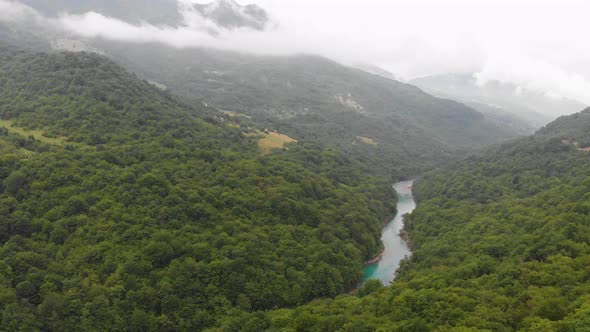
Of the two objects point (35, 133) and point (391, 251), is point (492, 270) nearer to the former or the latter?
point (391, 251)

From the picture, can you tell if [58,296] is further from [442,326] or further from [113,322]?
[442,326]

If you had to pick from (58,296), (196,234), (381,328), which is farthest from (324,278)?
(58,296)

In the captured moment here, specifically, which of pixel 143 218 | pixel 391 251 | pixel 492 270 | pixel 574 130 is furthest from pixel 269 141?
pixel 574 130

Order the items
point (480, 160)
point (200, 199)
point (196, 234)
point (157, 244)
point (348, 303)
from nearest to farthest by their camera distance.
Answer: point (348, 303) < point (157, 244) < point (196, 234) < point (200, 199) < point (480, 160)

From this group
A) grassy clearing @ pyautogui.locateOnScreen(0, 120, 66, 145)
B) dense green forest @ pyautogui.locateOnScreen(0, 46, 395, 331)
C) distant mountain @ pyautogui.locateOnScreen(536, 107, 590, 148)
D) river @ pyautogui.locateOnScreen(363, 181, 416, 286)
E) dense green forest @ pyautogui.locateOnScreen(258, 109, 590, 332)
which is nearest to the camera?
dense green forest @ pyautogui.locateOnScreen(258, 109, 590, 332)

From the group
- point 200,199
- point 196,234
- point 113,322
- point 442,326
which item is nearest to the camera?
point 442,326

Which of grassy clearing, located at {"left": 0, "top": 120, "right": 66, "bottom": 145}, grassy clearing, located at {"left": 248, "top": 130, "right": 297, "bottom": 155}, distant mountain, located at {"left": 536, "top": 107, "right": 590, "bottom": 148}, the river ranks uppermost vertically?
distant mountain, located at {"left": 536, "top": 107, "right": 590, "bottom": 148}

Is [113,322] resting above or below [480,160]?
below

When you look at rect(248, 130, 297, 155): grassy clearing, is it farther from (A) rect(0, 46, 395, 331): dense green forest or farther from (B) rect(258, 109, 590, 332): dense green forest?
(B) rect(258, 109, 590, 332): dense green forest

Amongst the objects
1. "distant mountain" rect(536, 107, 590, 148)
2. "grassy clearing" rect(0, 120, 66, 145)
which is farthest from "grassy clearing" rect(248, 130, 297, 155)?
"distant mountain" rect(536, 107, 590, 148)
